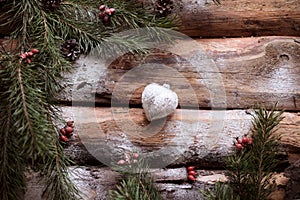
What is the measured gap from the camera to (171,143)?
967 mm

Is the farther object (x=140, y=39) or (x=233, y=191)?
(x=140, y=39)

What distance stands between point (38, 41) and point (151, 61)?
229 millimetres

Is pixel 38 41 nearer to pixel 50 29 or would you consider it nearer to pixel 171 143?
pixel 50 29

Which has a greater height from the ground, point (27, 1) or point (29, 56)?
point (27, 1)

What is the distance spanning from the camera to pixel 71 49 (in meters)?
1.01

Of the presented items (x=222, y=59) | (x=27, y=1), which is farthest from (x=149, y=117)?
(x=27, y=1)

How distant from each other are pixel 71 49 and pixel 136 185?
0.32 m

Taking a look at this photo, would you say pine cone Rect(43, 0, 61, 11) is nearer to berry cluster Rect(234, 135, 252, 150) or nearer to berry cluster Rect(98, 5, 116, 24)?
berry cluster Rect(98, 5, 116, 24)

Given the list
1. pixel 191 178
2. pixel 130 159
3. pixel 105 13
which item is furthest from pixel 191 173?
pixel 105 13

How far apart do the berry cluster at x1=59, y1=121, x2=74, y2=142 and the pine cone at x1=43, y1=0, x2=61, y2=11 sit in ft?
0.75

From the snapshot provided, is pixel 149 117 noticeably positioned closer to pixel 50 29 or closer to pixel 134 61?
pixel 134 61

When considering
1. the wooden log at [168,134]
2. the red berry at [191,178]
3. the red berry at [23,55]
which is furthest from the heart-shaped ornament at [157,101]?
the red berry at [23,55]

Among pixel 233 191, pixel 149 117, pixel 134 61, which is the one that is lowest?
pixel 233 191

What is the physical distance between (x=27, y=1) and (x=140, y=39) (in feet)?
0.75
